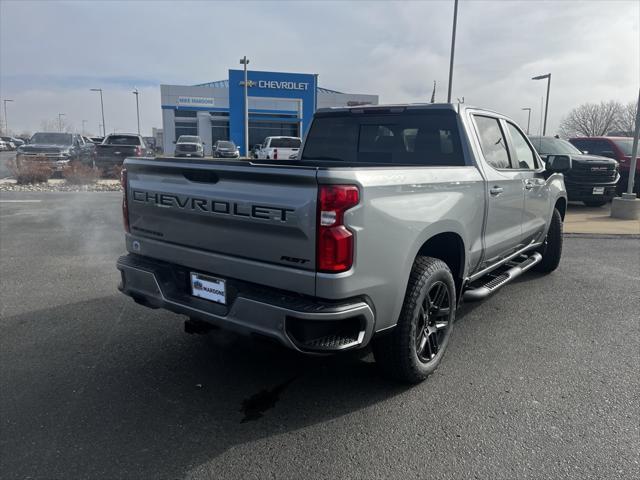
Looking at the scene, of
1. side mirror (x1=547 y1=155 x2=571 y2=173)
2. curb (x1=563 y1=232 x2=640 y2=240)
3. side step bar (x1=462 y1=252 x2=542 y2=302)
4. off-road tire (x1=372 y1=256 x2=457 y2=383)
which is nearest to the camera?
off-road tire (x1=372 y1=256 x2=457 y2=383)

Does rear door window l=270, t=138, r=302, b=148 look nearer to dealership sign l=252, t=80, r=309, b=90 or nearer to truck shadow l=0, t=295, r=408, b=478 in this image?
dealership sign l=252, t=80, r=309, b=90

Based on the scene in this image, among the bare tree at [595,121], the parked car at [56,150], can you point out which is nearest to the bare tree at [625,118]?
the bare tree at [595,121]

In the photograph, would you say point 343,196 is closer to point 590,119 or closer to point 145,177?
point 145,177

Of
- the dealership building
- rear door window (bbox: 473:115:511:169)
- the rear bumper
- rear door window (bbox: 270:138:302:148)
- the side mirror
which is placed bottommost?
the rear bumper

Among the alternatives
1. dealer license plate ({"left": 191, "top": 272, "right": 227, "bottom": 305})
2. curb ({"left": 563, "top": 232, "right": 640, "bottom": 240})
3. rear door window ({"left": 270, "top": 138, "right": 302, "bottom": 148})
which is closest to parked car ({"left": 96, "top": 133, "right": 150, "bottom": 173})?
rear door window ({"left": 270, "top": 138, "right": 302, "bottom": 148})

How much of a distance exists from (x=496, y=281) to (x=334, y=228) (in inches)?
95.3

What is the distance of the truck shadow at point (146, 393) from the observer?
258cm

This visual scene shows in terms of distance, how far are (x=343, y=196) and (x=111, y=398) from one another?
2.00 meters

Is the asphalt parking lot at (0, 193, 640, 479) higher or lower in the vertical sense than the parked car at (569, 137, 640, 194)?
lower

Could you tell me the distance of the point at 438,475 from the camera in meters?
2.47

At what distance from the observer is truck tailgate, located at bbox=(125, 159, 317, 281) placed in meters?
2.60

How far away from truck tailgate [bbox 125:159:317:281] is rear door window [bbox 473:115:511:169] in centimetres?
225

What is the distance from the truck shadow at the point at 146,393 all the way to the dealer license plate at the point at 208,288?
16.2 inches

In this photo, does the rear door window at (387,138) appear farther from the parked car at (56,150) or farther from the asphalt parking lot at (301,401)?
the parked car at (56,150)
